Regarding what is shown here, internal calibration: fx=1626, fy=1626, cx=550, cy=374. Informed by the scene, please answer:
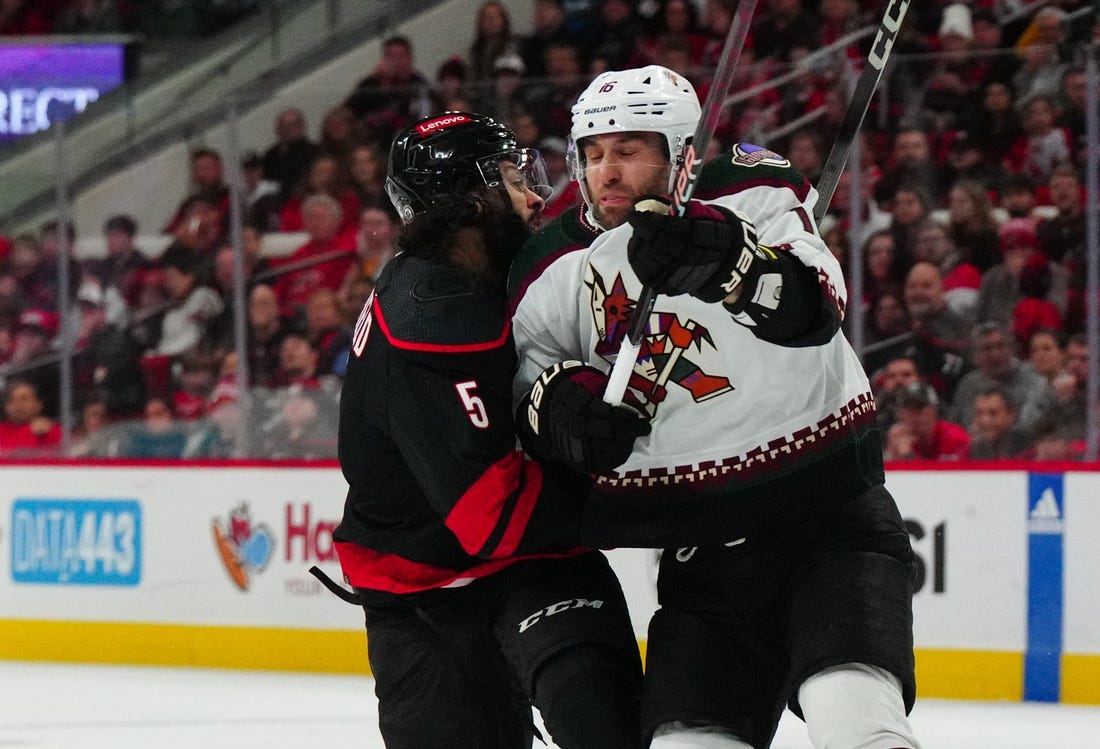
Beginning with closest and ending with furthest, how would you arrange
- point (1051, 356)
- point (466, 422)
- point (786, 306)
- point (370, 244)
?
point (786, 306) → point (466, 422) → point (1051, 356) → point (370, 244)

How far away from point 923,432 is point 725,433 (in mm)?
2822

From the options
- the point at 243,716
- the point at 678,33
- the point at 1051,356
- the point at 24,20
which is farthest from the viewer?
the point at 24,20

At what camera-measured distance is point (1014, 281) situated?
16.6 ft

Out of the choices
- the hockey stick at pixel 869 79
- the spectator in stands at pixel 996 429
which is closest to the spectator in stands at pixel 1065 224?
the spectator in stands at pixel 996 429

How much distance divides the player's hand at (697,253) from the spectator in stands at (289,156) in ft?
12.5

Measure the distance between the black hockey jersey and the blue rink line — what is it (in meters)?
2.75

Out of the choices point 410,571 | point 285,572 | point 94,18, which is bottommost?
point 285,572

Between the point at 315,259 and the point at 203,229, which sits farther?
the point at 203,229

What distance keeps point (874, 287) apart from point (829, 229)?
246mm

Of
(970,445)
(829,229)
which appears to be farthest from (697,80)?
(970,445)

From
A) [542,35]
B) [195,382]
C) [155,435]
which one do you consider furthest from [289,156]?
[542,35]

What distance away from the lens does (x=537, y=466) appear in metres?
2.53

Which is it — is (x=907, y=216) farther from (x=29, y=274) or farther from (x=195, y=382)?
(x=29, y=274)

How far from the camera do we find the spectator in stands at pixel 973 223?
5.12 m
